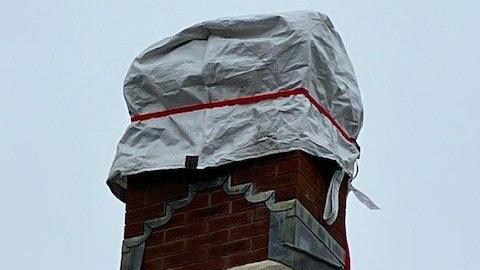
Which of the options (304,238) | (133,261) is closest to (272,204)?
(304,238)

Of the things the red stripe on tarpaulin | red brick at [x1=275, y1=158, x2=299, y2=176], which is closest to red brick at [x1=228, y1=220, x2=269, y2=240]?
red brick at [x1=275, y1=158, x2=299, y2=176]

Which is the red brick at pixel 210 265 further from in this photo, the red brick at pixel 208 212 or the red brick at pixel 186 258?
the red brick at pixel 208 212

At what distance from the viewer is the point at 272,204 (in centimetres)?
745

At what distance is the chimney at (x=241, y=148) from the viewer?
7469 millimetres

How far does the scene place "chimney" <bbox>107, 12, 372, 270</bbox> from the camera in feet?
24.5

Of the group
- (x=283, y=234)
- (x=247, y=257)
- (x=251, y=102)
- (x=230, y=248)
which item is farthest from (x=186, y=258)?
(x=251, y=102)

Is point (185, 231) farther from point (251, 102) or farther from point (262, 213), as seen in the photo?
point (251, 102)

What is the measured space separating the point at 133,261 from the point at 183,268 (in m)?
0.35

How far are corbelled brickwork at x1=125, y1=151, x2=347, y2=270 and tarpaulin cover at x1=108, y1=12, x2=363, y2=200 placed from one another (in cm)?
7

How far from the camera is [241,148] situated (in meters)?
7.75

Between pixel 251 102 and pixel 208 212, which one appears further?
pixel 251 102

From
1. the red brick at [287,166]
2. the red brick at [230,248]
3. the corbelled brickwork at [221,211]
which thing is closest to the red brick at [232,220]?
the corbelled brickwork at [221,211]

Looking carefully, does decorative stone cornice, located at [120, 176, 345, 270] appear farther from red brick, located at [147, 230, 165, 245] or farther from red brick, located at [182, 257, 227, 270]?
red brick, located at [182, 257, 227, 270]

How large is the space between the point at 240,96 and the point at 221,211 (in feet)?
2.41
